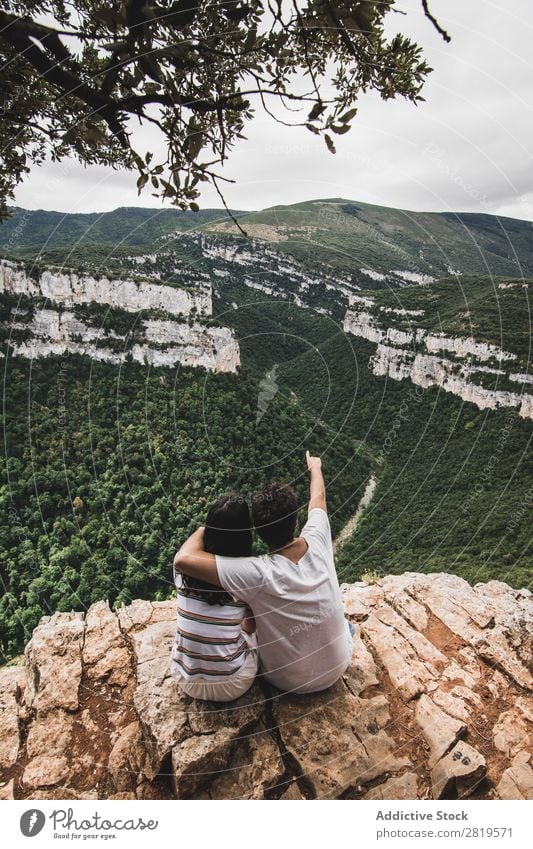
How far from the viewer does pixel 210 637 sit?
299 centimetres

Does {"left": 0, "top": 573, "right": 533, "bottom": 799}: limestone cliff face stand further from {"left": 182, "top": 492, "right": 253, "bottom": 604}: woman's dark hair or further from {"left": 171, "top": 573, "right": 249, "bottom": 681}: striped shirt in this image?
{"left": 182, "top": 492, "right": 253, "bottom": 604}: woman's dark hair

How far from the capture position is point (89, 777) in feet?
10.2

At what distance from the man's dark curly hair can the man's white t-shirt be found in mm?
170

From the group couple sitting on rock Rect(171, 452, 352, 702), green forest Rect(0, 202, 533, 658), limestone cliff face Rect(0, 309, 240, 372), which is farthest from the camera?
limestone cliff face Rect(0, 309, 240, 372)

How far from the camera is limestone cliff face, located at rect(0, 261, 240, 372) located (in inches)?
1308

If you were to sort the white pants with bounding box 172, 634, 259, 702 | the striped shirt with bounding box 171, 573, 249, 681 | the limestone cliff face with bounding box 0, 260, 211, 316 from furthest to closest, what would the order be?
the limestone cliff face with bounding box 0, 260, 211, 316 → the white pants with bounding box 172, 634, 259, 702 → the striped shirt with bounding box 171, 573, 249, 681

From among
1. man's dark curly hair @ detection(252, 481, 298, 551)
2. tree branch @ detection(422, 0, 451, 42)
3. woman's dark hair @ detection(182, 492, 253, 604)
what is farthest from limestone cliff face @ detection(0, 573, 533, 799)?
tree branch @ detection(422, 0, 451, 42)

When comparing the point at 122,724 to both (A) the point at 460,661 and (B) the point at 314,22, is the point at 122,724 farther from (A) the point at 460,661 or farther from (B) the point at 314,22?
(B) the point at 314,22

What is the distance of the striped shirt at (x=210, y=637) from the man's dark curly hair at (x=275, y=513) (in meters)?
0.60

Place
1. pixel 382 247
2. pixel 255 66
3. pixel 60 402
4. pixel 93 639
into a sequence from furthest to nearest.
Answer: pixel 382 247, pixel 60 402, pixel 93 639, pixel 255 66

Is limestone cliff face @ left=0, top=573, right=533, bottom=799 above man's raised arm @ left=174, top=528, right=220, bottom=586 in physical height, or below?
below

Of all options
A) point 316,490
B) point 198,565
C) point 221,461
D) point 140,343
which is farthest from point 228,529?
point 140,343
